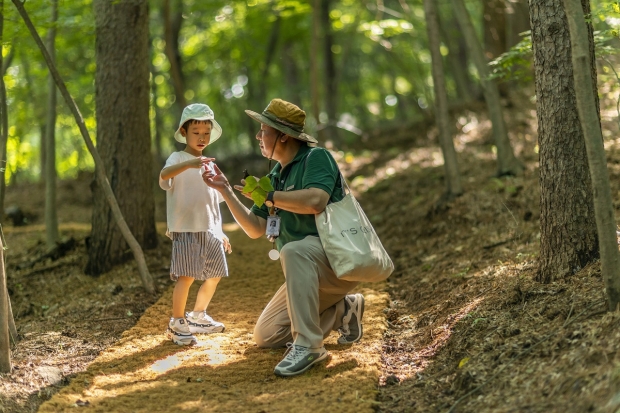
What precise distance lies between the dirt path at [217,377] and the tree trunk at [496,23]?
8374mm

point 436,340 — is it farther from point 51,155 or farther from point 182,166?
point 51,155

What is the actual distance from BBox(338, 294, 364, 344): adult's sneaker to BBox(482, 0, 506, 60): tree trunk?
8.88 metres

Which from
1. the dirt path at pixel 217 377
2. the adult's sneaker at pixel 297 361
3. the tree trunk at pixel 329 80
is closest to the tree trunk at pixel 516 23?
the tree trunk at pixel 329 80

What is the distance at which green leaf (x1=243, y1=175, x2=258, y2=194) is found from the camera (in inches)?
176

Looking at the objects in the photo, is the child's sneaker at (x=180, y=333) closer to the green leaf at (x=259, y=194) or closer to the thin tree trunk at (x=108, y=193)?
the green leaf at (x=259, y=194)

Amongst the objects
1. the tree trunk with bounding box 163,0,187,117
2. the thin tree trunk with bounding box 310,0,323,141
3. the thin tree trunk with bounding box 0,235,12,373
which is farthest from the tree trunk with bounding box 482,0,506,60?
the thin tree trunk with bounding box 0,235,12,373

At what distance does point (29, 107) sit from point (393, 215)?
31.8 ft

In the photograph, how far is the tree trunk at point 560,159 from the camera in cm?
455

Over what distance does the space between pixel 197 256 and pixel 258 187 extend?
3.54ft

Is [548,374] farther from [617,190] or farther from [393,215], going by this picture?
[393,215]

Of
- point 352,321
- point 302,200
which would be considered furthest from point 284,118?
point 352,321

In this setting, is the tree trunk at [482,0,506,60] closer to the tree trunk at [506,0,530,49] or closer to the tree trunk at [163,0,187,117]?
the tree trunk at [506,0,530,49]

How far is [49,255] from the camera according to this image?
8508mm

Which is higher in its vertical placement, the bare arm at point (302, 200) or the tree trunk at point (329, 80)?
the tree trunk at point (329, 80)
